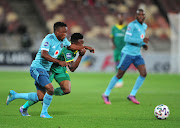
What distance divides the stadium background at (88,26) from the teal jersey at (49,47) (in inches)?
574

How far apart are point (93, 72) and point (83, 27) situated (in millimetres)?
5687

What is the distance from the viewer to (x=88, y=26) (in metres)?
26.4

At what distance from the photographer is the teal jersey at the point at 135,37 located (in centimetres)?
932

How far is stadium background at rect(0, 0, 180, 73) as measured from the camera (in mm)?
21766

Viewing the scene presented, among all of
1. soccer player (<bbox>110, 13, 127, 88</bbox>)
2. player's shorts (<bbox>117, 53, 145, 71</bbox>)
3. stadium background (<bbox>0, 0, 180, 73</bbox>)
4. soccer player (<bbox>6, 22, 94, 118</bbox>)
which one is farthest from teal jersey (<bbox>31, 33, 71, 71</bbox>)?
stadium background (<bbox>0, 0, 180, 73</bbox>)

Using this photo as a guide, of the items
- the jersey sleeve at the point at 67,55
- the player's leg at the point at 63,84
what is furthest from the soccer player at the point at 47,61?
the player's leg at the point at 63,84

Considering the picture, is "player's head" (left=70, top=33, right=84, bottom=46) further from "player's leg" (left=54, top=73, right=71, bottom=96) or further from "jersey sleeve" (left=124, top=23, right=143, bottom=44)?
"jersey sleeve" (left=124, top=23, right=143, bottom=44)

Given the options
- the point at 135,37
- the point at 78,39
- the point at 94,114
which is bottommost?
the point at 94,114

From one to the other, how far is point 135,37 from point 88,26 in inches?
675

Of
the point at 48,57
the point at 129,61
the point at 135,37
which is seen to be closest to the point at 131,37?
the point at 135,37

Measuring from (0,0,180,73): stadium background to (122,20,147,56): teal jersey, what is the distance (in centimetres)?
1203

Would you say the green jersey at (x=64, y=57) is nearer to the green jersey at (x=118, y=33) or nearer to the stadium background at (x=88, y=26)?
the green jersey at (x=118, y=33)

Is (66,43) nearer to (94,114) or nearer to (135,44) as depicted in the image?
(94,114)

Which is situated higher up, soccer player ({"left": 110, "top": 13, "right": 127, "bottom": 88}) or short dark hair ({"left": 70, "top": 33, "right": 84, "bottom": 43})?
short dark hair ({"left": 70, "top": 33, "right": 84, "bottom": 43})
